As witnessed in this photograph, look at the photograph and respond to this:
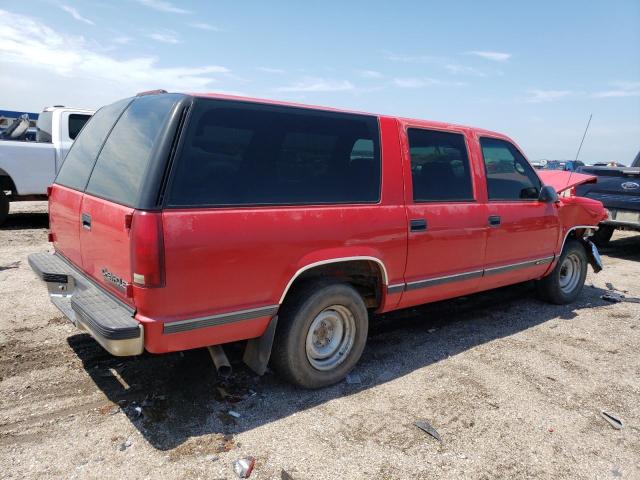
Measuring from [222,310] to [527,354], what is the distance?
298 cm

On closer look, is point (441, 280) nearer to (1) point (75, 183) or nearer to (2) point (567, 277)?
(2) point (567, 277)

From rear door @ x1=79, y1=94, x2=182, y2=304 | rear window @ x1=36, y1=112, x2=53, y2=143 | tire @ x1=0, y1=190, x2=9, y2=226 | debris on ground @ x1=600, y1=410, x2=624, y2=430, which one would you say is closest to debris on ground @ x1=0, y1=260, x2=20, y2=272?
tire @ x1=0, y1=190, x2=9, y2=226

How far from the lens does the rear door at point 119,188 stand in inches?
110

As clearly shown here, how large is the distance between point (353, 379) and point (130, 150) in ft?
7.57

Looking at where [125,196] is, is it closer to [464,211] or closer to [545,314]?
[464,211]

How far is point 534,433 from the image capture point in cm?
322

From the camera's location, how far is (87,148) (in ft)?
12.2

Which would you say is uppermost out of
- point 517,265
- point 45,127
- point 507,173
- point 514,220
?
point 45,127

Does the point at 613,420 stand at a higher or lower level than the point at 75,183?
lower

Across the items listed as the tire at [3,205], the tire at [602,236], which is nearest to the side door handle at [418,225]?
the tire at [3,205]

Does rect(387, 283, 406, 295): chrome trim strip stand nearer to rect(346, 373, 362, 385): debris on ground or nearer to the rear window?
rect(346, 373, 362, 385): debris on ground

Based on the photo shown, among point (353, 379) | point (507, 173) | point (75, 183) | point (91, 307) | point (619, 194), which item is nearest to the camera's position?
point (91, 307)

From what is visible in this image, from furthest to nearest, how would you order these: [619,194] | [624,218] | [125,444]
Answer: [619,194] → [624,218] → [125,444]

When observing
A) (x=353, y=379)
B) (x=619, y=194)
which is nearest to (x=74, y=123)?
(x=353, y=379)
